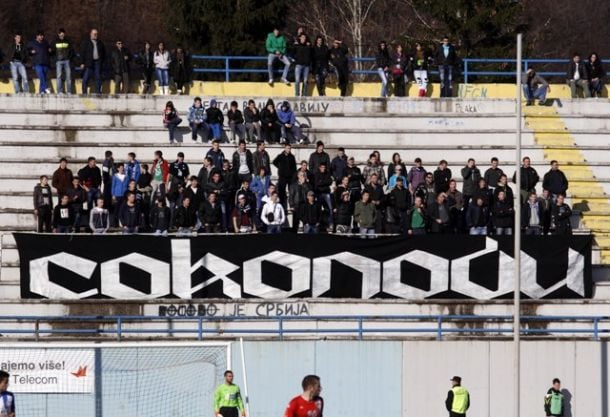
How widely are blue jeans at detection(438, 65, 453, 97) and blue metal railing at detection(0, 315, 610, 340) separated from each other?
355 inches

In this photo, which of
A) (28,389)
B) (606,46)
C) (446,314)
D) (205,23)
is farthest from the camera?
(606,46)

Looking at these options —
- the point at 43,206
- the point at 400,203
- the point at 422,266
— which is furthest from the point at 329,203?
the point at 43,206

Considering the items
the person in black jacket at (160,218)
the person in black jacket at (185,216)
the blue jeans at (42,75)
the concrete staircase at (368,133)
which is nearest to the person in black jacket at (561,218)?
the concrete staircase at (368,133)

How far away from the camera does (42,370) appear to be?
94.0 feet

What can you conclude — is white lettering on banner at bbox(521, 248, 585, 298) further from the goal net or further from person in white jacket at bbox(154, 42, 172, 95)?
person in white jacket at bbox(154, 42, 172, 95)

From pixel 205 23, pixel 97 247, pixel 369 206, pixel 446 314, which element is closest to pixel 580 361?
pixel 446 314

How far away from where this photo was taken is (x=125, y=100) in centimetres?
3828

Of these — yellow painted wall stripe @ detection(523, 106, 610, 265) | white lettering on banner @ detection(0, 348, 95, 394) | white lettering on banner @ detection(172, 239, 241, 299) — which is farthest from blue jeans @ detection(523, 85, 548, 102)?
white lettering on banner @ detection(0, 348, 95, 394)

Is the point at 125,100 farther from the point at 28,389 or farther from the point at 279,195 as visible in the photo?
the point at 28,389

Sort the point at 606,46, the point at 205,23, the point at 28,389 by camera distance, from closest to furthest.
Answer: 1. the point at 28,389
2. the point at 205,23
3. the point at 606,46

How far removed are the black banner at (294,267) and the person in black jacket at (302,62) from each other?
7.76 metres

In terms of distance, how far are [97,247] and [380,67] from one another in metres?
10.4

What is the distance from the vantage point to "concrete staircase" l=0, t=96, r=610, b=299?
3666cm

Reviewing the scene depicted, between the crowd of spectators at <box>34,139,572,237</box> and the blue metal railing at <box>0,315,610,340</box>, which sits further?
the crowd of spectators at <box>34,139,572,237</box>
